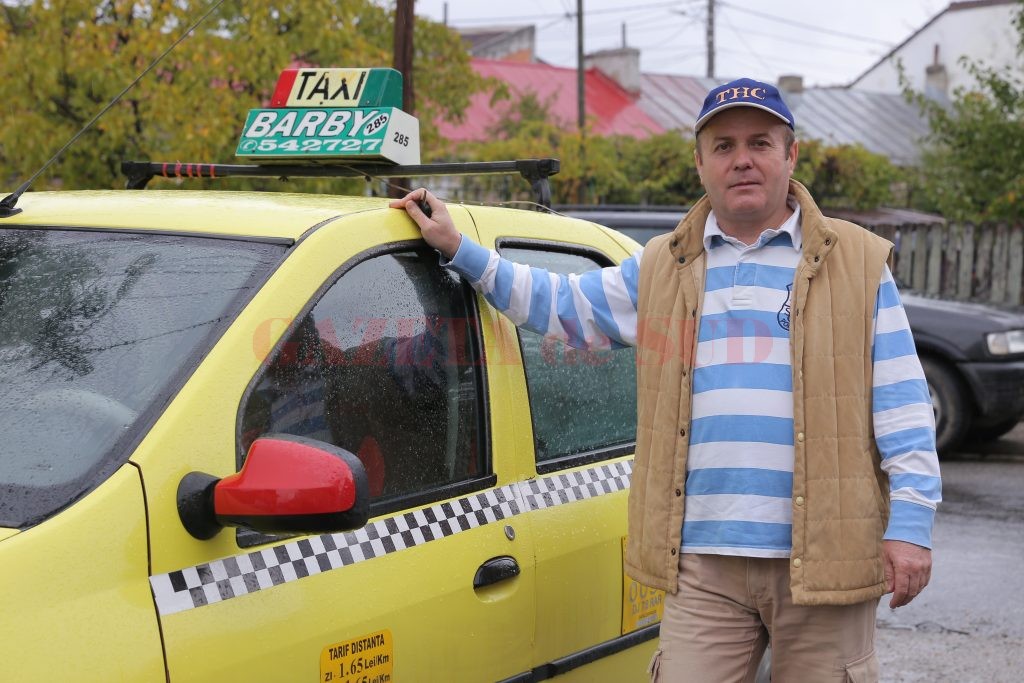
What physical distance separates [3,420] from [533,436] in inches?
46.4

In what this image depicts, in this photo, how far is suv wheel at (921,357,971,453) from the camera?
372 inches

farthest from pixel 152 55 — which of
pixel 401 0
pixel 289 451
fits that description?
pixel 289 451

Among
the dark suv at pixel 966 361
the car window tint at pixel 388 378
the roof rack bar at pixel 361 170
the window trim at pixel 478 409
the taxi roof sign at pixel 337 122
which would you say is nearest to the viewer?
the window trim at pixel 478 409

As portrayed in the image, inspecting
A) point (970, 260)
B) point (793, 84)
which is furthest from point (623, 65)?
point (970, 260)

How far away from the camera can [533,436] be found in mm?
3020

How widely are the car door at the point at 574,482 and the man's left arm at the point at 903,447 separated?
27.0 inches

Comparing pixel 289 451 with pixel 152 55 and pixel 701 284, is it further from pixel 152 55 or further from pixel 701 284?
pixel 152 55

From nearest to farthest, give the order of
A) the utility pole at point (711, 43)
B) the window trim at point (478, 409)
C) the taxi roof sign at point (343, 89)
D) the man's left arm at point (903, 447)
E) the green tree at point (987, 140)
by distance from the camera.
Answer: the window trim at point (478, 409) → the man's left arm at point (903, 447) → the taxi roof sign at point (343, 89) → the green tree at point (987, 140) → the utility pole at point (711, 43)

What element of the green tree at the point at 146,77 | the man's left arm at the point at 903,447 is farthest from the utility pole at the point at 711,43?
the man's left arm at the point at 903,447

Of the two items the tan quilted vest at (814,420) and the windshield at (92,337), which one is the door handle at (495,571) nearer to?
the tan quilted vest at (814,420)

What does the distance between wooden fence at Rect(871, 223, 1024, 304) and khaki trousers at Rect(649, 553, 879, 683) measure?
11733 millimetres

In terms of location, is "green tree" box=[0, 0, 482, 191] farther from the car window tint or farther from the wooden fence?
the wooden fence

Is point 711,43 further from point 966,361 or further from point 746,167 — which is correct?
point 746,167

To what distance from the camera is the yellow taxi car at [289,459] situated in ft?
6.82
